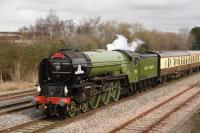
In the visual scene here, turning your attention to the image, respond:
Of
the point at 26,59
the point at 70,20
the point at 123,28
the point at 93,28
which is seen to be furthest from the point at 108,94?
the point at 93,28

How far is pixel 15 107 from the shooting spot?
738 inches

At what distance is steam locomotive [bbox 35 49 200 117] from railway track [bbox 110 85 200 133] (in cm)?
244

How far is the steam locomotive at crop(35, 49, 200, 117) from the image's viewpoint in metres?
16.0

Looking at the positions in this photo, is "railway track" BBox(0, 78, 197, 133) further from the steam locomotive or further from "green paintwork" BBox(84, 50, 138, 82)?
"green paintwork" BBox(84, 50, 138, 82)

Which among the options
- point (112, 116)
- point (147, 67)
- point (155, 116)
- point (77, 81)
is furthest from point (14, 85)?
point (155, 116)

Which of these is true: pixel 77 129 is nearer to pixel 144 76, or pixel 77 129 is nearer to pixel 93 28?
pixel 144 76

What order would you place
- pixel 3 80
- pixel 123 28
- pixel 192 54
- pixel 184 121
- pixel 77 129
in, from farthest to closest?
pixel 123 28, pixel 192 54, pixel 3 80, pixel 184 121, pixel 77 129

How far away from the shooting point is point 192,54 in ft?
147

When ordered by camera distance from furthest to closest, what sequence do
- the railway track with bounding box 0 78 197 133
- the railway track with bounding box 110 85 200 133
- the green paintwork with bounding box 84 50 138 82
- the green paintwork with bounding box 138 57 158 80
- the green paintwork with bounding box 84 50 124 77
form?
the green paintwork with bounding box 138 57 158 80
the green paintwork with bounding box 84 50 138 82
the green paintwork with bounding box 84 50 124 77
the railway track with bounding box 110 85 200 133
the railway track with bounding box 0 78 197 133

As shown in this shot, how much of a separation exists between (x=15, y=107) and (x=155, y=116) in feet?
22.3

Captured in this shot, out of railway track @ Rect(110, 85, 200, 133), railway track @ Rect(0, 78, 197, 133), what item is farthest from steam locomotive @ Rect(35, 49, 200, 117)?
railway track @ Rect(110, 85, 200, 133)

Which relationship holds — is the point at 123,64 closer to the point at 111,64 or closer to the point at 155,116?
the point at 111,64

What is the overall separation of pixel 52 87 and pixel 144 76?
10.1 m

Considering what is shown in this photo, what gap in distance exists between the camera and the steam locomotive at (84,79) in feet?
52.5
